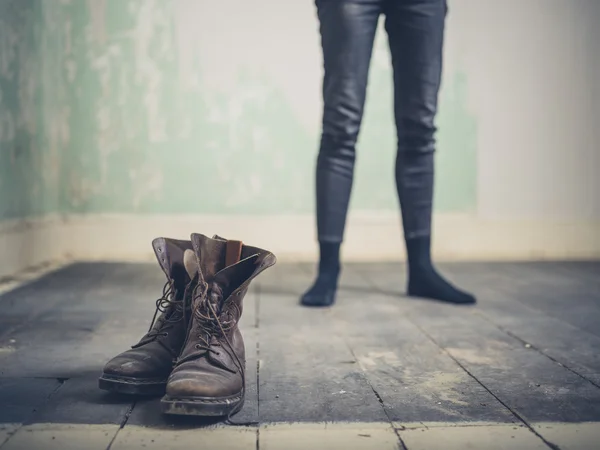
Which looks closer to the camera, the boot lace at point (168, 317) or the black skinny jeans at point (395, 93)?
the boot lace at point (168, 317)

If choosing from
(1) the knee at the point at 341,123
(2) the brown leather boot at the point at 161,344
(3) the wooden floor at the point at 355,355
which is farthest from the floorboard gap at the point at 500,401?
(1) the knee at the point at 341,123

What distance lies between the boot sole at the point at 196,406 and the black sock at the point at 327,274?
95cm

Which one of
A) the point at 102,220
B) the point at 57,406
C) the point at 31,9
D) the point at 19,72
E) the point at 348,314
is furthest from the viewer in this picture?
the point at 102,220

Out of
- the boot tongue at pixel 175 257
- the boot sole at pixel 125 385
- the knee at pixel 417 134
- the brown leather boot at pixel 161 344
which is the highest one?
the knee at pixel 417 134

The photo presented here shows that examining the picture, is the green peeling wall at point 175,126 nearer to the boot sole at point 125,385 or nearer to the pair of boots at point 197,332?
the pair of boots at point 197,332

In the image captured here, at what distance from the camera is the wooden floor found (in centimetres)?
97

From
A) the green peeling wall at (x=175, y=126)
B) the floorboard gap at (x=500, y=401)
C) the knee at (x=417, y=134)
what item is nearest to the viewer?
the floorboard gap at (x=500, y=401)

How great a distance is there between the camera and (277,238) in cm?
291

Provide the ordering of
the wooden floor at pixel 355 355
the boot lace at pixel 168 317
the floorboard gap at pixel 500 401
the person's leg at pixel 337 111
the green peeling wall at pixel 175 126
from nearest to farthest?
the floorboard gap at pixel 500 401
the wooden floor at pixel 355 355
the boot lace at pixel 168 317
the person's leg at pixel 337 111
the green peeling wall at pixel 175 126

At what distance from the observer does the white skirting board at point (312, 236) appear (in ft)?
9.38

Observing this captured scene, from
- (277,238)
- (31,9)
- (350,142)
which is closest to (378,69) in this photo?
(277,238)

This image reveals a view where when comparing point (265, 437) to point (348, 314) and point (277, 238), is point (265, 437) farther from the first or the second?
point (277, 238)

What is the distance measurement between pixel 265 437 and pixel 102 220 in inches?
85.0

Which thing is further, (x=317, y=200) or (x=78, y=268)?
(x=78, y=268)
